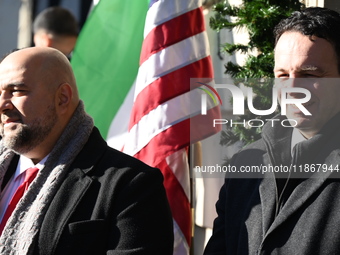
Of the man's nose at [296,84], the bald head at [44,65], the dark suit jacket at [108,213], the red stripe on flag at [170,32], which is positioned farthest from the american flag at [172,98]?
the man's nose at [296,84]

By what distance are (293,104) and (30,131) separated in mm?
1290

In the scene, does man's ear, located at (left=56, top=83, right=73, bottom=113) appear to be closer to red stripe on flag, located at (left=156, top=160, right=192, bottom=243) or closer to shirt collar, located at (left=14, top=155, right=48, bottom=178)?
shirt collar, located at (left=14, top=155, right=48, bottom=178)

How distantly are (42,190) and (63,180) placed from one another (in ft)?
0.36

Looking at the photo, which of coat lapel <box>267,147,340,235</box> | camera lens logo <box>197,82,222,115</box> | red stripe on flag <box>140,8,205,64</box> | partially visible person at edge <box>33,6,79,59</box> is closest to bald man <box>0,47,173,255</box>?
coat lapel <box>267,147,340,235</box>

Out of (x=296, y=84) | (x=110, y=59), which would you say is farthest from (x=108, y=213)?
(x=110, y=59)

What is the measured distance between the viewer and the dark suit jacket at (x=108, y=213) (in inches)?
136

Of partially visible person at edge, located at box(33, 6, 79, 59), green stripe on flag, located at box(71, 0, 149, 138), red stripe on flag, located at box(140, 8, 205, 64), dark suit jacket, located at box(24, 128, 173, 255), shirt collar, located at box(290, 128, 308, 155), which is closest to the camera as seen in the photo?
shirt collar, located at box(290, 128, 308, 155)

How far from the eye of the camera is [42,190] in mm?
3631

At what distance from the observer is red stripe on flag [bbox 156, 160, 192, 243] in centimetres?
516

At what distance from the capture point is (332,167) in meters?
3.07

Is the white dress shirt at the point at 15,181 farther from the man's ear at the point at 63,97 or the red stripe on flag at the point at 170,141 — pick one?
the red stripe on flag at the point at 170,141

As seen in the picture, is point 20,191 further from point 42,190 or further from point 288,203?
point 288,203

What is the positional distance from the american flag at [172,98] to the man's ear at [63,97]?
134 cm

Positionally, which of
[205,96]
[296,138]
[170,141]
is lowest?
[296,138]
